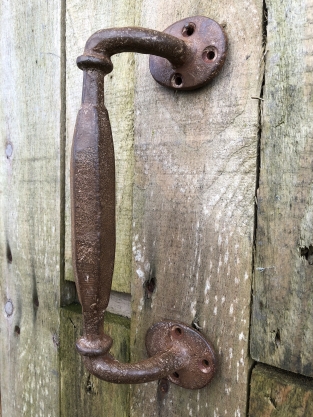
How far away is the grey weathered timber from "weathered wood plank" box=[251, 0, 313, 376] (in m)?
0.33

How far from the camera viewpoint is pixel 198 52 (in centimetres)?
44

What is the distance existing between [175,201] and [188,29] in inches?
7.9

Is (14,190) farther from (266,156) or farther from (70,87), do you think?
(266,156)

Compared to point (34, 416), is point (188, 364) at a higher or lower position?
higher

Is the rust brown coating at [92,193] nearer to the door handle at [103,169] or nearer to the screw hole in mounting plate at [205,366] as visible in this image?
the door handle at [103,169]

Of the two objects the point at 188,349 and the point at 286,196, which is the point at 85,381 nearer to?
the point at 188,349

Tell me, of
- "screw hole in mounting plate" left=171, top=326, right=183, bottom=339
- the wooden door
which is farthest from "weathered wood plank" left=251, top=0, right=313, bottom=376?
"screw hole in mounting plate" left=171, top=326, right=183, bottom=339

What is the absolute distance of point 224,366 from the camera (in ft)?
1.50

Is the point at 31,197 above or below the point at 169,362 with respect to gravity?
above

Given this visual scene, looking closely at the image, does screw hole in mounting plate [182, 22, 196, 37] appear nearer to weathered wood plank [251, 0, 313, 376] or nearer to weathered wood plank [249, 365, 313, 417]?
weathered wood plank [251, 0, 313, 376]

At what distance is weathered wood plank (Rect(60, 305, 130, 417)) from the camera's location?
58 cm

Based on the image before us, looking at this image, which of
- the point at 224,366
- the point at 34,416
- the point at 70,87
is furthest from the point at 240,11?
the point at 34,416

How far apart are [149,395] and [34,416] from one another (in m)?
0.29

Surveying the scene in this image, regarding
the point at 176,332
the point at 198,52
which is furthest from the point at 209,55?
the point at 176,332
